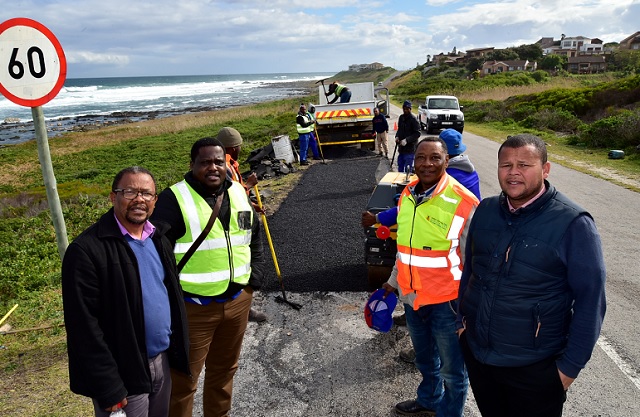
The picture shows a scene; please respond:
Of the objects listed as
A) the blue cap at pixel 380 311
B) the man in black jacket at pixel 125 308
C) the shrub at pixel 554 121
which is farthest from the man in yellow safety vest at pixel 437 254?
the shrub at pixel 554 121

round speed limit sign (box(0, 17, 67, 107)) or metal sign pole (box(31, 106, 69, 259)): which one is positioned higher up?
round speed limit sign (box(0, 17, 67, 107))

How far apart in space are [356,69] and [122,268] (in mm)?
181670

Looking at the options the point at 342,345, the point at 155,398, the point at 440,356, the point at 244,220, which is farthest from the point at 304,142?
the point at 155,398

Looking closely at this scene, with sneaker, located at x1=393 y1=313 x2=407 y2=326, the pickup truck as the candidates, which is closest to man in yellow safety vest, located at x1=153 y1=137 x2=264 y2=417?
sneaker, located at x1=393 y1=313 x2=407 y2=326

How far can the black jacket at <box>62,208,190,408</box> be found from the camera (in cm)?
188

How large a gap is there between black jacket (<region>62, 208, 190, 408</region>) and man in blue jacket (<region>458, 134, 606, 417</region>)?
1689 mm

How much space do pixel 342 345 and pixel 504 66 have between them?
8087 centimetres

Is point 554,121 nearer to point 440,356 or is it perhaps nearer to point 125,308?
point 440,356

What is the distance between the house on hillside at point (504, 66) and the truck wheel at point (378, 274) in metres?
77.1

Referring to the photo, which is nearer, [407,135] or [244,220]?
[244,220]

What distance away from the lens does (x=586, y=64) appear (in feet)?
232

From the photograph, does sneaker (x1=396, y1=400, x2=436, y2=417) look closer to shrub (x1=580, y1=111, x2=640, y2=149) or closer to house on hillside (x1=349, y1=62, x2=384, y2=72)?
shrub (x1=580, y1=111, x2=640, y2=149)

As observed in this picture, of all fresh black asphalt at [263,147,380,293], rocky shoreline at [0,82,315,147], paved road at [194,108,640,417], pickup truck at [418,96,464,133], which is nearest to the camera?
paved road at [194,108,640,417]

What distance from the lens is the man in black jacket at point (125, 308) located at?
1.89 metres
